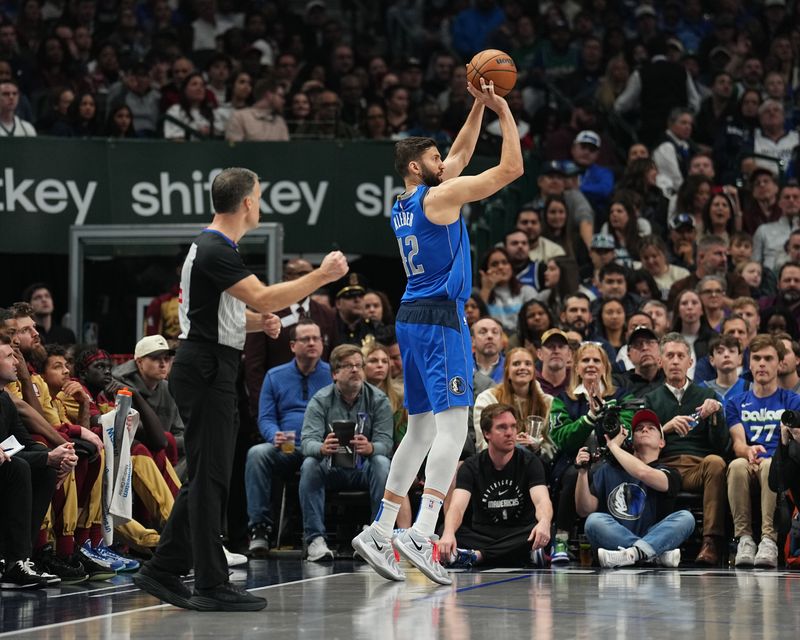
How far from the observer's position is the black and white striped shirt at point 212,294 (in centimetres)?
701

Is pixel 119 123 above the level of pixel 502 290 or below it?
above

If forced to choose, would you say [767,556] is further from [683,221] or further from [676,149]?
[676,149]

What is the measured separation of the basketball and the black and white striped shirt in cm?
218

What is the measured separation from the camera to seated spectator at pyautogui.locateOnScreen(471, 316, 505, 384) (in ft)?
39.1

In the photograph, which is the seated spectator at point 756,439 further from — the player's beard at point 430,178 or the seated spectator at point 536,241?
the seated spectator at point 536,241

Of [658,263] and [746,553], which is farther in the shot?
[658,263]

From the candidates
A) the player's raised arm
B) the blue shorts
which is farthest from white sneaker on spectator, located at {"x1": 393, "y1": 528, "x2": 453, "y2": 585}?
the player's raised arm

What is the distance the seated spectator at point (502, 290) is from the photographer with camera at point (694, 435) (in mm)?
2824

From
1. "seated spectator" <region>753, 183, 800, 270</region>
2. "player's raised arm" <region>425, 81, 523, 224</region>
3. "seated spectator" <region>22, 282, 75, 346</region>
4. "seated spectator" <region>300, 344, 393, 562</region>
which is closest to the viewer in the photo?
"player's raised arm" <region>425, 81, 523, 224</region>

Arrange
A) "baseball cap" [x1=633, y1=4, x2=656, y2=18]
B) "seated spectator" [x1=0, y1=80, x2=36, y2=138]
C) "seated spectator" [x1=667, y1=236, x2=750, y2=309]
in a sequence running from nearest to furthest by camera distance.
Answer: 1. "seated spectator" [x1=667, y1=236, x2=750, y2=309]
2. "seated spectator" [x1=0, y1=80, x2=36, y2=138]
3. "baseball cap" [x1=633, y1=4, x2=656, y2=18]

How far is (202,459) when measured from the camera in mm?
7047

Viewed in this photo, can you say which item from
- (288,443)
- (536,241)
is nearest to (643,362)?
(288,443)

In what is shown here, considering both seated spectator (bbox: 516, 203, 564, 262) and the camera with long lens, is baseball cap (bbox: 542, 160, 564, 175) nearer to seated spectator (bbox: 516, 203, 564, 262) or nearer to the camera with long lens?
seated spectator (bbox: 516, 203, 564, 262)

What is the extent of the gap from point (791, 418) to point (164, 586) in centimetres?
467
